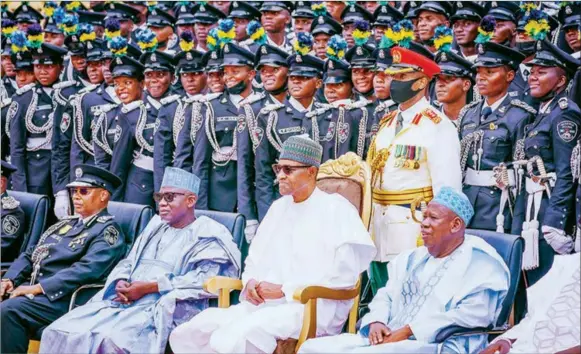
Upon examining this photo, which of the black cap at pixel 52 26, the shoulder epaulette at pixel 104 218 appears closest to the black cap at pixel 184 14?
the black cap at pixel 52 26

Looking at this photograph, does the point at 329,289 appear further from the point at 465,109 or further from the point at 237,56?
the point at 237,56

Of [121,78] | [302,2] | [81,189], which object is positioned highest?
[302,2]

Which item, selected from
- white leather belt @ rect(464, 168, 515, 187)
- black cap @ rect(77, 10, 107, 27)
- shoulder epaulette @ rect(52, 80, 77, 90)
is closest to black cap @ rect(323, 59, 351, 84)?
white leather belt @ rect(464, 168, 515, 187)

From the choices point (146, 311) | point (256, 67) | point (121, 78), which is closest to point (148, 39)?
point (121, 78)

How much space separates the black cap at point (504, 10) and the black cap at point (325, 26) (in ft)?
3.50

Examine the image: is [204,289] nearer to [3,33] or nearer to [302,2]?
[302,2]

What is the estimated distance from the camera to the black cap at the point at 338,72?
25.7 feet

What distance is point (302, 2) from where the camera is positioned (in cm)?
957

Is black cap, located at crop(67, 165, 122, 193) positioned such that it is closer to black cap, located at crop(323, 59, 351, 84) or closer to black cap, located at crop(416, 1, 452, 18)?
black cap, located at crop(323, 59, 351, 84)

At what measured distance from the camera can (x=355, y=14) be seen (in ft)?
30.0

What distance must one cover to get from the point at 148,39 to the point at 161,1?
1.80 m

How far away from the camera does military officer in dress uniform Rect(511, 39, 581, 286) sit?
6.65m

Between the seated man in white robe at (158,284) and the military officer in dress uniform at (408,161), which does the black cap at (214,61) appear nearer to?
the seated man in white robe at (158,284)

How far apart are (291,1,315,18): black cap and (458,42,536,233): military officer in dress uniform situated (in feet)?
7.83
